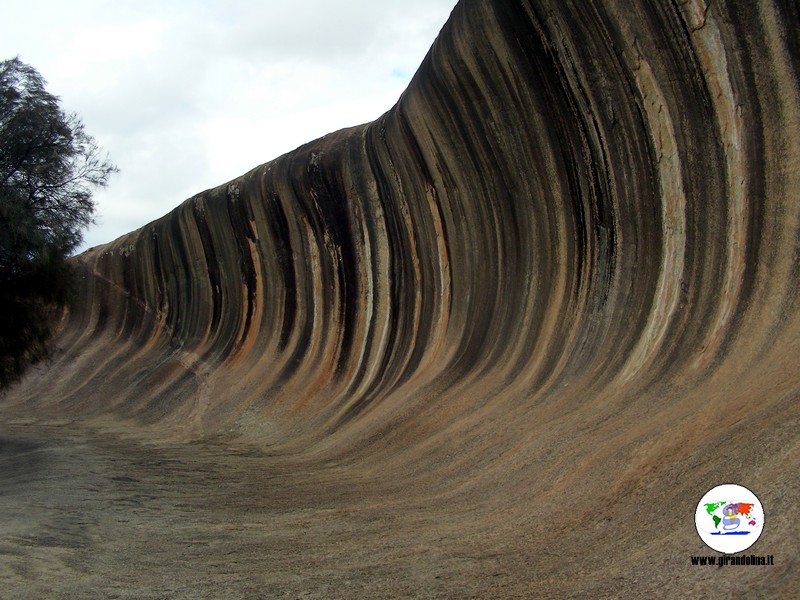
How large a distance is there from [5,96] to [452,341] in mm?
8420

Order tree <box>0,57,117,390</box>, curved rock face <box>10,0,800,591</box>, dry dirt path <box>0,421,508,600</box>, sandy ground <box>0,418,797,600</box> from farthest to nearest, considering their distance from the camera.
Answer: tree <box>0,57,117,390</box> → curved rock face <box>10,0,800,591</box> → dry dirt path <box>0,421,508,600</box> → sandy ground <box>0,418,797,600</box>

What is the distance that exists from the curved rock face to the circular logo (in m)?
0.11

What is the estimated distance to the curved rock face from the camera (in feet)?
20.6

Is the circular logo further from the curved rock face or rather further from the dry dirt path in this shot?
the dry dirt path

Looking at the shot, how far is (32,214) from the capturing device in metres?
13.5

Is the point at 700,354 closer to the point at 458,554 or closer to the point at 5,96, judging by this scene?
the point at 458,554

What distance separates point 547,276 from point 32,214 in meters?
8.42

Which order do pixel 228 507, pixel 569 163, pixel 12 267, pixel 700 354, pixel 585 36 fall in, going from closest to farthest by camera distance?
pixel 700 354 < pixel 228 507 < pixel 585 36 < pixel 569 163 < pixel 12 267

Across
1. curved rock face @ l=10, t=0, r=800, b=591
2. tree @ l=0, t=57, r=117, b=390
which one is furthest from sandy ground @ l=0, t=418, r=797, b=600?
tree @ l=0, t=57, r=117, b=390

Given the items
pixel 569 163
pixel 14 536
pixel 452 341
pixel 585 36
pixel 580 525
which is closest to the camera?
pixel 580 525

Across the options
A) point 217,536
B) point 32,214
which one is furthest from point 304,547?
point 32,214

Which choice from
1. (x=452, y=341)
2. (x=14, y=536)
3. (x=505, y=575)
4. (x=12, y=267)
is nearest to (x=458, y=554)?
(x=505, y=575)

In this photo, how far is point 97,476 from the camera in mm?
9523

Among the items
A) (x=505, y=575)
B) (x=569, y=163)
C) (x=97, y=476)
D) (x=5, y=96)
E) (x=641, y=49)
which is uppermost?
(x=5, y=96)
